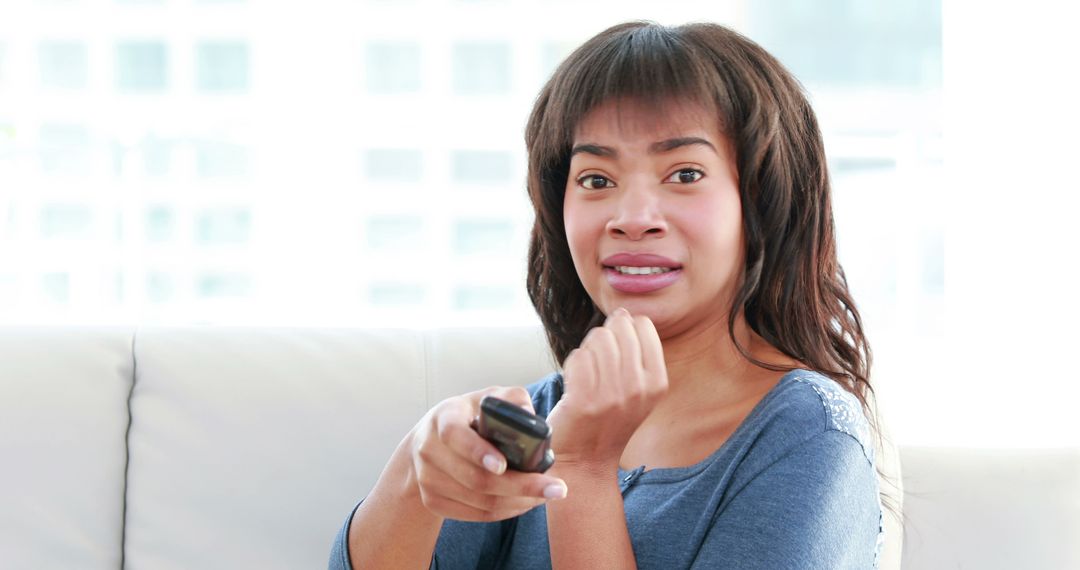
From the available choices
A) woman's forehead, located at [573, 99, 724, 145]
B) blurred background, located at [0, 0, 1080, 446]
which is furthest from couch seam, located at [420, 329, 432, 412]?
blurred background, located at [0, 0, 1080, 446]

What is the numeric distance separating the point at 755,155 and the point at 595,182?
0.17 metres

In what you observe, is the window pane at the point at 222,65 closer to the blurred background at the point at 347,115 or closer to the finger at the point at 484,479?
the blurred background at the point at 347,115

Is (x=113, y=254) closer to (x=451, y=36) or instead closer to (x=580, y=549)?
(x=451, y=36)

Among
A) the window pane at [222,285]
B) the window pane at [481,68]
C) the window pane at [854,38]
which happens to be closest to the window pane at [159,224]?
the window pane at [222,285]

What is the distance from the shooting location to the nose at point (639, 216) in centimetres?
105

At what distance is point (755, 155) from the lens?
109cm

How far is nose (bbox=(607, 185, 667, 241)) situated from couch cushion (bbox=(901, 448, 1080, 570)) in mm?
615

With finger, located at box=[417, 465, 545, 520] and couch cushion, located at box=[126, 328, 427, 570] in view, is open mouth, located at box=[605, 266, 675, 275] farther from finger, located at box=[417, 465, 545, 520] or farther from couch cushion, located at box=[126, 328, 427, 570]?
couch cushion, located at box=[126, 328, 427, 570]

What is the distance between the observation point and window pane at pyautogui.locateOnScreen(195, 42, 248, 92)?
14.5 ft

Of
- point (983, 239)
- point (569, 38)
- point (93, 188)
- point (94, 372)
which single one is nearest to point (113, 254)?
point (93, 188)

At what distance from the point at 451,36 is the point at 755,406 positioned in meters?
3.65

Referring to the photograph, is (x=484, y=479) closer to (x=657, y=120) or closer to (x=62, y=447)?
(x=657, y=120)

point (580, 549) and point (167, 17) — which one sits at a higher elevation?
point (167, 17)

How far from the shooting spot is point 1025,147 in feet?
7.64
